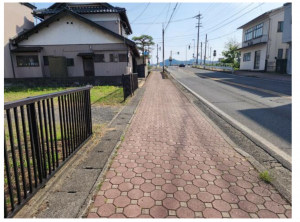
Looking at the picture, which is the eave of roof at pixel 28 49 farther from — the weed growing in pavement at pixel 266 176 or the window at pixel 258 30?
the window at pixel 258 30

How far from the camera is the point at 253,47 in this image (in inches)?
1222

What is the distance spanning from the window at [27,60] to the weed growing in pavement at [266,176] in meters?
19.8

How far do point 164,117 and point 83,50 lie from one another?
1411 cm

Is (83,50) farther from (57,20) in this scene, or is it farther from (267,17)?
(267,17)

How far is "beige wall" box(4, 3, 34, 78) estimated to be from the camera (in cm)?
1712

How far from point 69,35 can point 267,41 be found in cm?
2596

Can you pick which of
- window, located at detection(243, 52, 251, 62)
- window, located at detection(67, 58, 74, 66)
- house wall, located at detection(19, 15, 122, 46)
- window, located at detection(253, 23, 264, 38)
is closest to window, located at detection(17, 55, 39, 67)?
house wall, located at detection(19, 15, 122, 46)

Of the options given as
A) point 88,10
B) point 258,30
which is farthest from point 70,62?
point 258,30

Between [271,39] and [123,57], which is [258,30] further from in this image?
[123,57]

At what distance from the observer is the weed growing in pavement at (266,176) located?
2.69 m

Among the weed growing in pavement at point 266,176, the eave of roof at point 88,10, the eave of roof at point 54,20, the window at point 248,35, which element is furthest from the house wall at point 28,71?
the window at point 248,35

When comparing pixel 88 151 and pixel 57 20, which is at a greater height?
pixel 57 20
